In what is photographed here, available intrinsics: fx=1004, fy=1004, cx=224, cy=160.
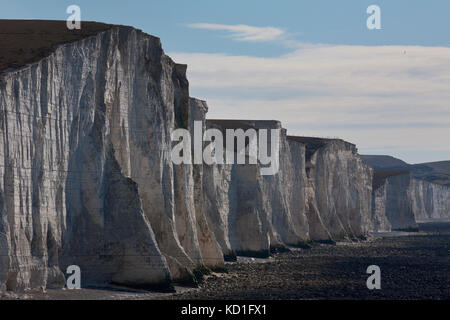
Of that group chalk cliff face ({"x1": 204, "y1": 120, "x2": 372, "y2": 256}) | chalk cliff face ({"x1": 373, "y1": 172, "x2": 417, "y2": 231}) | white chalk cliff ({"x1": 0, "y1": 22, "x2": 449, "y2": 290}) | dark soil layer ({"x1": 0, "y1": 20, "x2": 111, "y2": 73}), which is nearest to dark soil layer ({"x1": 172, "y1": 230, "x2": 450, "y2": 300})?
white chalk cliff ({"x1": 0, "y1": 22, "x2": 449, "y2": 290})

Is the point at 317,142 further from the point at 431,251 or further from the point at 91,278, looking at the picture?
the point at 91,278

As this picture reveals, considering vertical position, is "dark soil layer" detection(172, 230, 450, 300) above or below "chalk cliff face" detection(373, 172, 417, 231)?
below

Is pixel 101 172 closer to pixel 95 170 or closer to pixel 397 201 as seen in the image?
pixel 95 170

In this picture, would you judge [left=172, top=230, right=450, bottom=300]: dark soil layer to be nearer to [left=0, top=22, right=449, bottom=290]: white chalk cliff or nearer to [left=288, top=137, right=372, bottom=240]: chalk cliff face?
[left=0, top=22, right=449, bottom=290]: white chalk cliff

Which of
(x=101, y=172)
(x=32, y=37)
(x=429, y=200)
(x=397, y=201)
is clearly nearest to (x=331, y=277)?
(x=101, y=172)
